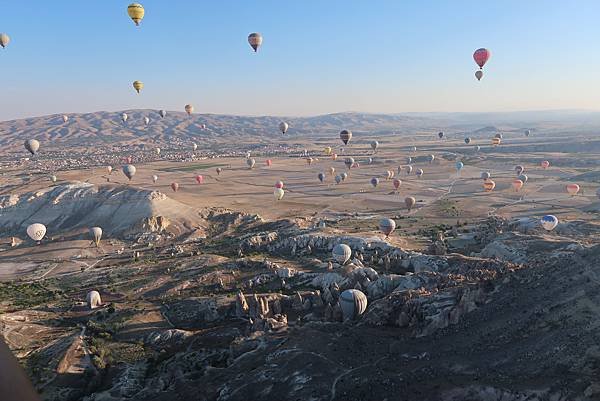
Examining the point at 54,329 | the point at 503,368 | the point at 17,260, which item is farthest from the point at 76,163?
the point at 503,368

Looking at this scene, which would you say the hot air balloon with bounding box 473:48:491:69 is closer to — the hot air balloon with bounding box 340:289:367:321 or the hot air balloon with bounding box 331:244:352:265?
the hot air balloon with bounding box 331:244:352:265

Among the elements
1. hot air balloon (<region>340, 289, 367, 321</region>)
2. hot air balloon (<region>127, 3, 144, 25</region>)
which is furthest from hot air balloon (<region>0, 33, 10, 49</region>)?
hot air balloon (<region>340, 289, 367, 321</region>)

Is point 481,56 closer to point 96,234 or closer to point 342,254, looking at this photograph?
point 342,254

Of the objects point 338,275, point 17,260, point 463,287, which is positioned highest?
point 463,287

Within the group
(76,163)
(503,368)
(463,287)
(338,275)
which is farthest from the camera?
(76,163)

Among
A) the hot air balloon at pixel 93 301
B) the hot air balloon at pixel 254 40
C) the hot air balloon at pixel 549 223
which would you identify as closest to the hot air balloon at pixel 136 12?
the hot air balloon at pixel 254 40

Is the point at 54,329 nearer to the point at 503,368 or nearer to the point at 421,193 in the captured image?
the point at 503,368

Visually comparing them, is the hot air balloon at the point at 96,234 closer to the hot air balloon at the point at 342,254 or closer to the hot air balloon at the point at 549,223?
the hot air balloon at the point at 342,254
